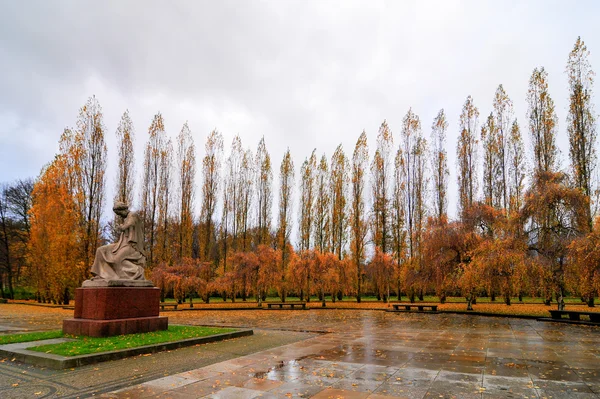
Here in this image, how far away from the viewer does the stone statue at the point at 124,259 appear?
34.0 feet

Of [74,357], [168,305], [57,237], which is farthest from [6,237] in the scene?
[74,357]

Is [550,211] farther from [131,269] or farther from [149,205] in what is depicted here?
[149,205]

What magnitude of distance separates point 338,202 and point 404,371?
30.0 meters

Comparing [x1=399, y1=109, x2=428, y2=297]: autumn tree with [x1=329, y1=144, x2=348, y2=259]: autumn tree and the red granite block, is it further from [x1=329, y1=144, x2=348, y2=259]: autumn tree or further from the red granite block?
the red granite block

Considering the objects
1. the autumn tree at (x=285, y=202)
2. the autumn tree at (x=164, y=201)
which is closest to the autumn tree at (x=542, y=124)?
the autumn tree at (x=285, y=202)

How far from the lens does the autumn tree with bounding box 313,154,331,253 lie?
37.1 metres

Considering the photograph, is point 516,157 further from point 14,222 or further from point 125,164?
point 14,222

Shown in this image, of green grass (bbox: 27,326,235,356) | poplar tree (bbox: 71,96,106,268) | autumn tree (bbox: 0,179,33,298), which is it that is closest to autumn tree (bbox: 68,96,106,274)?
poplar tree (bbox: 71,96,106,268)

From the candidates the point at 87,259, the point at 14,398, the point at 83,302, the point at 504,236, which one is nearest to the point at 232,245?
the point at 87,259

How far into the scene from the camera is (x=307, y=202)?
38375mm

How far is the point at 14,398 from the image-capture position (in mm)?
5098

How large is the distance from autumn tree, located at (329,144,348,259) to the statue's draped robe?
26.3 meters

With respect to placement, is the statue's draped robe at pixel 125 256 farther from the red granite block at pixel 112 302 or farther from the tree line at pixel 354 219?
the tree line at pixel 354 219

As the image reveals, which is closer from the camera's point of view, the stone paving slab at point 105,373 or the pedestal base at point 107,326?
the stone paving slab at point 105,373
